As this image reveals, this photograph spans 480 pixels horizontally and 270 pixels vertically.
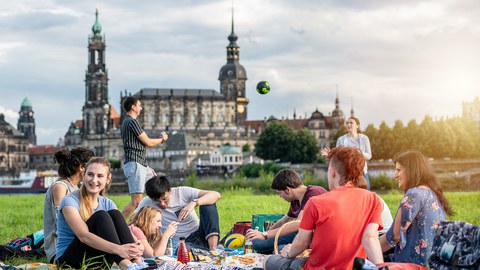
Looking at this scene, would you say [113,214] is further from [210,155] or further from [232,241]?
[210,155]

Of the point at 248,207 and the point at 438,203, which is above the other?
the point at 438,203

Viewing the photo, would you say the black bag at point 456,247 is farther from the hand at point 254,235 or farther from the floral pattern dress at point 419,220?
the hand at point 254,235

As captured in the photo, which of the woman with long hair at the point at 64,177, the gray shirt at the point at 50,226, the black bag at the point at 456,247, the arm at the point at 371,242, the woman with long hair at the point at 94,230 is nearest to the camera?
the black bag at the point at 456,247

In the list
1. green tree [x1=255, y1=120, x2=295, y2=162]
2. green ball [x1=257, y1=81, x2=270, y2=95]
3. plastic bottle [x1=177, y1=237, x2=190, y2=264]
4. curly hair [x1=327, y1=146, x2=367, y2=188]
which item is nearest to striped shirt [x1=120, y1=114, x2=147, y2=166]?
plastic bottle [x1=177, y1=237, x2=190, y2=264]

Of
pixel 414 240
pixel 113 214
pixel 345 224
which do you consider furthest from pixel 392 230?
pixel 113 214

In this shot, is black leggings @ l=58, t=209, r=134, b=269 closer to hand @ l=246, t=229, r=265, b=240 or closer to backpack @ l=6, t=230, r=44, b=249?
hand @ l=246, t=229, r=265, b=240

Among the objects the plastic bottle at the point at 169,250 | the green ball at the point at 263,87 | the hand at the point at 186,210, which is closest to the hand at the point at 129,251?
the plastic bottle at the point at 169,250

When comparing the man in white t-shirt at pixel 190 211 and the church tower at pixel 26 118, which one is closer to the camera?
the man in white t-shirt at pixel 190 211

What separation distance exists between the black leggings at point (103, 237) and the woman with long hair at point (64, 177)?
636 mm

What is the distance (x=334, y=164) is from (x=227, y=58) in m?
97.0

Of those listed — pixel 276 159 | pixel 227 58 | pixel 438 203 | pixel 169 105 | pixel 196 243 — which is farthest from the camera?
pixel 227 58

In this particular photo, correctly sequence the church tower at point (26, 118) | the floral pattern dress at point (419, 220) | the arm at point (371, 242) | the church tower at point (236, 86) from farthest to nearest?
1. the church tower at point (26, 118)
2. the church tower at point (236, 86)
3. the floral pattern dress at point (419, 220)
4. the arm at point (371, 242)

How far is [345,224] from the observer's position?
13.4ft

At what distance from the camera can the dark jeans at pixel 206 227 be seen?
635cm
